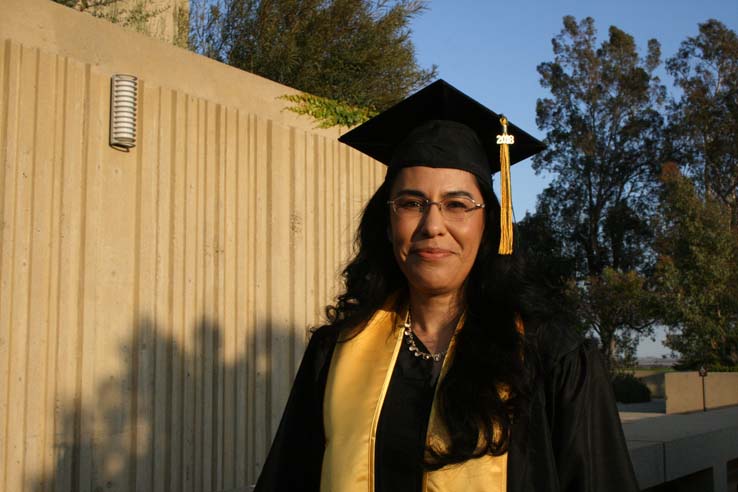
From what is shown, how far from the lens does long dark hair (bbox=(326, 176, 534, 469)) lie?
6.79 ft

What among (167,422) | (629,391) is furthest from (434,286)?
(629,391)

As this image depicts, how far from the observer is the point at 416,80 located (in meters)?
10.6

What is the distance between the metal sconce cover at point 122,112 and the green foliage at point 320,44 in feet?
15.0

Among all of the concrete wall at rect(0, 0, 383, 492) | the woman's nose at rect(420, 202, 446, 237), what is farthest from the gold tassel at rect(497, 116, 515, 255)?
the concrete wall at rect(0, 0, 383, 492)

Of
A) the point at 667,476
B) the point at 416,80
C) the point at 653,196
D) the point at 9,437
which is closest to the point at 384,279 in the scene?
the point at 9,437

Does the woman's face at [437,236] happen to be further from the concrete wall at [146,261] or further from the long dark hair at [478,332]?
the concrete wall at [146,261]

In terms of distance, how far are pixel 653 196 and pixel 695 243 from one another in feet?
35.1

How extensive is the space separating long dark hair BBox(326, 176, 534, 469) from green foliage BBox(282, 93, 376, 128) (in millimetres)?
4497

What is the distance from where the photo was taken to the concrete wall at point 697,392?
14.3 metres

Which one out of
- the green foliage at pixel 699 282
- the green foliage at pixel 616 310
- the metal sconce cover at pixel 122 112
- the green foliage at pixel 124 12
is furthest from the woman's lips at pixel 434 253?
the green foliage at pixel 616 310

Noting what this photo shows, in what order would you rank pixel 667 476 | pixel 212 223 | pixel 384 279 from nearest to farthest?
pixel 384 279
pixel 667 476
pixel 212 223

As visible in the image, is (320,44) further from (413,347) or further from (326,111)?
(413,347)

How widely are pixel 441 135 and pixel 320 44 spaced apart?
26.5ft

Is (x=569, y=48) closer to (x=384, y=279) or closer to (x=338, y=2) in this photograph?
(x=338, y=2)
